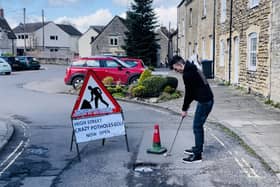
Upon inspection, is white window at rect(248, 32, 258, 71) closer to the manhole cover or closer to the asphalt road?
the asphalt road

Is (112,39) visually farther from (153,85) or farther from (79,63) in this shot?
(153,85)

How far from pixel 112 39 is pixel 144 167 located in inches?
2141

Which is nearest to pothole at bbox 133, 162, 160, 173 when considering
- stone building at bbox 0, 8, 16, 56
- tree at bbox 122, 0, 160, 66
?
tree at bbox 122, 0, 160, 66

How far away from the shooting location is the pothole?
594 centimetres

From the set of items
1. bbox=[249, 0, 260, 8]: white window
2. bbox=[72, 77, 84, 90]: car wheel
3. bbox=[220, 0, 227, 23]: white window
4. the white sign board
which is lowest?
the white sign board

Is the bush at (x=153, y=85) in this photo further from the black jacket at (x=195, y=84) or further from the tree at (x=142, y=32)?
the tree at (x=142, y=32)

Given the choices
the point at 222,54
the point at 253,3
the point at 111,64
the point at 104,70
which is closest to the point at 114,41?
the point at 222,54

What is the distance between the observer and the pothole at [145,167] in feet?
19.5

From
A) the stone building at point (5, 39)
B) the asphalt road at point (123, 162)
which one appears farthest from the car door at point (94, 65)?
the stone building at point (5, 39)

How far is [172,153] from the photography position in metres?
6.96

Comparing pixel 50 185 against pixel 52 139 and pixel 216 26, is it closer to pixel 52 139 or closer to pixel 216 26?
pixel 52 139

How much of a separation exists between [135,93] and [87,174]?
10210 mm

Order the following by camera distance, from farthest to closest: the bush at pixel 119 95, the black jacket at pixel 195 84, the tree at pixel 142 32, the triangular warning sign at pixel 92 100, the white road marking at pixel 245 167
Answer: the tree at pixel 142 32, the bush at pixel 119 95, the triangular warning sign at pixel 92 100, the black jacket at pixel 195 84, the white road marking at pixel 245 167

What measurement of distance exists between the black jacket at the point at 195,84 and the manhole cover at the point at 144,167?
51.9 inches
